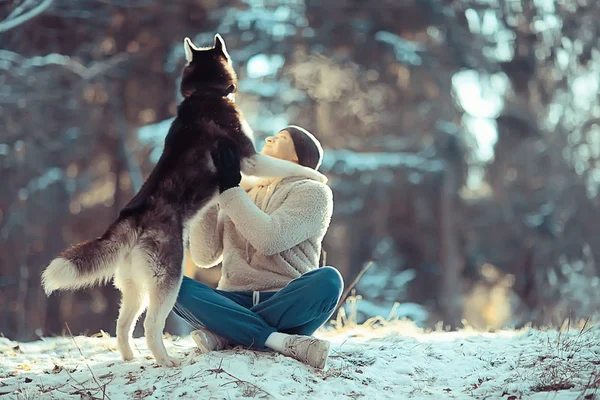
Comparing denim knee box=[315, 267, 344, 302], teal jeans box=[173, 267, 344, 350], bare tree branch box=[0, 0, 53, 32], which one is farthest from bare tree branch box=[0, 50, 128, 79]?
denim knee box=[315, 267, 344, 302]

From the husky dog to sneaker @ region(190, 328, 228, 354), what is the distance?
0.15 meters

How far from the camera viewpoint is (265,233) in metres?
3.49

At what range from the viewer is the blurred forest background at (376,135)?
12.4 meters

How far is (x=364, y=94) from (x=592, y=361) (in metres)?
10.4

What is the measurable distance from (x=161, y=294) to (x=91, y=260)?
1.22 ft

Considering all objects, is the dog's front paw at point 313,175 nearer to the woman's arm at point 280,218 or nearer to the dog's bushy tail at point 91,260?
the woman's arm at point 280,218

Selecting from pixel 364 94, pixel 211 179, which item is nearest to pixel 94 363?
pixel 211 179

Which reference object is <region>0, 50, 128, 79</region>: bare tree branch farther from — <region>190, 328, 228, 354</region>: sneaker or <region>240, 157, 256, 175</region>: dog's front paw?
<region>190, 328, 228, 354</region>: sneaker

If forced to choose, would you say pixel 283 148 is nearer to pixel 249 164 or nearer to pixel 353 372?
pixel 249 164

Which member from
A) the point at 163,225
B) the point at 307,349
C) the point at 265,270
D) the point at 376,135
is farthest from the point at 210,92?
the point at 376,135

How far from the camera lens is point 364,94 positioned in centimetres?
1350

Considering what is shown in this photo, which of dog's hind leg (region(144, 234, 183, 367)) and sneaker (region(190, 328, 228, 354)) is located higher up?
dog's hind leg (region(144, 234, 183, 367))

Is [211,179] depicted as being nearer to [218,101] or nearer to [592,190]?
[218,101]

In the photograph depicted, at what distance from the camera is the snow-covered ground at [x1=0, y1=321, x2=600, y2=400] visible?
10.2 ft
